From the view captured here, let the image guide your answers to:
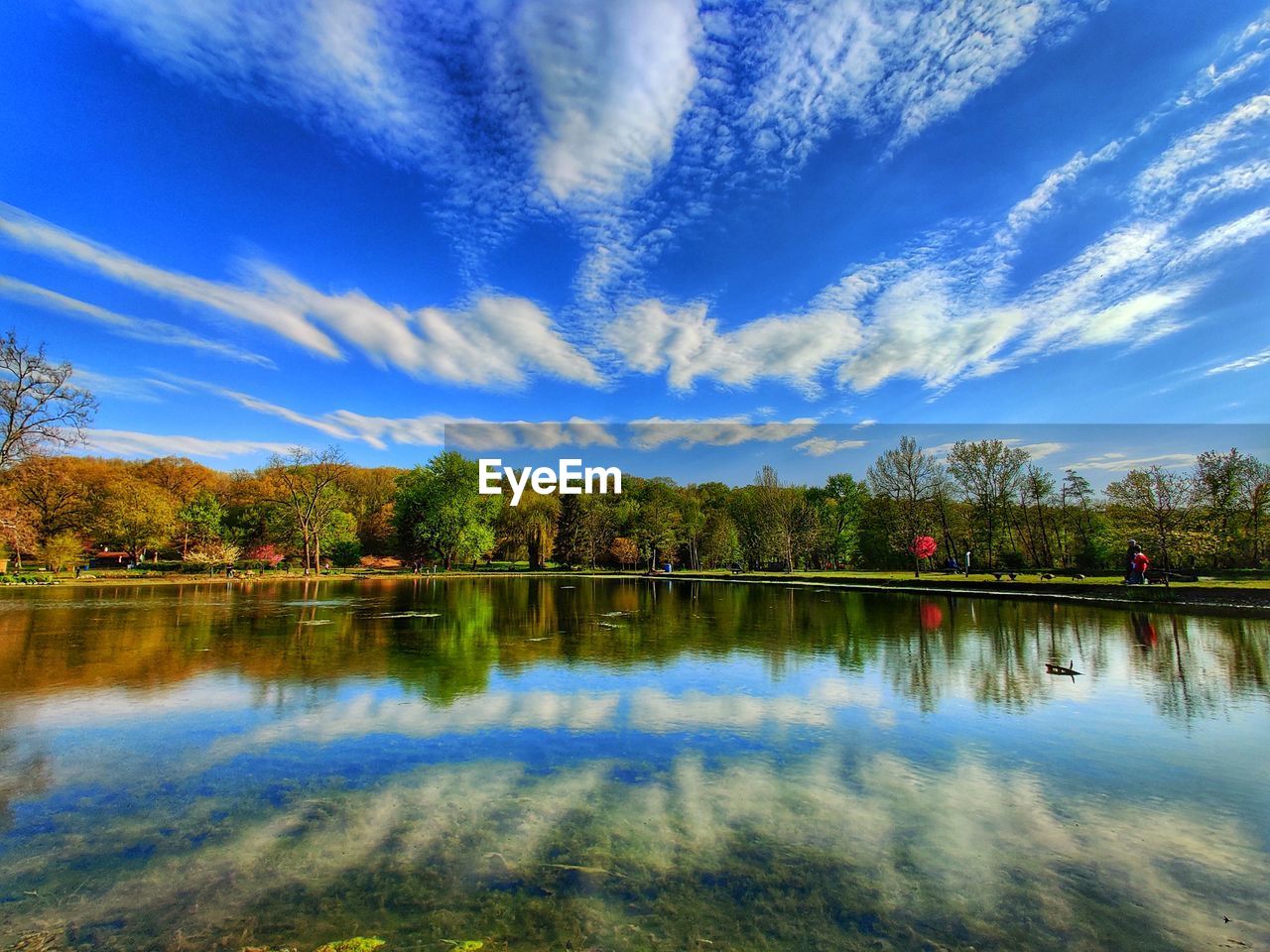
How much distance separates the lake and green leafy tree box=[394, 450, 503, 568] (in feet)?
165

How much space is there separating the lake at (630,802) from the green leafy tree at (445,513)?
5021 cm

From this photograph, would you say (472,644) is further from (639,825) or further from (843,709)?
(639,825)

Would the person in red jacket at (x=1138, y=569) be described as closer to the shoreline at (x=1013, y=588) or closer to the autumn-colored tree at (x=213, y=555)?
the shoreline at (x=1013, y=588)

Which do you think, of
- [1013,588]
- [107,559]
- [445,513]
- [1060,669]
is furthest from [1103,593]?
[107,559]

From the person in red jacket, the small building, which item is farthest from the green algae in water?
the small building

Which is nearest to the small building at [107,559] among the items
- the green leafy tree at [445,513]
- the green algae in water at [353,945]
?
the green leafy tree at [445,513]

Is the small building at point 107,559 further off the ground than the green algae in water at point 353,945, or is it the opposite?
the small building at point 107,559

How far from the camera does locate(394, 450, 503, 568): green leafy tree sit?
63938mm

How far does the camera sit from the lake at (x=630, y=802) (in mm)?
4004

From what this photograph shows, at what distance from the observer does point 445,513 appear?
208ft

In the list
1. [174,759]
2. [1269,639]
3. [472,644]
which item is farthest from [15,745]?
[1269,639]

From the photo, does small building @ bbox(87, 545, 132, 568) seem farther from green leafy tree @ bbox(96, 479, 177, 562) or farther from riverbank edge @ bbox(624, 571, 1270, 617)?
riverbank edge @ bbox(624, 571, 1270, 617)

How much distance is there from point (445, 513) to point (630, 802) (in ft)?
200

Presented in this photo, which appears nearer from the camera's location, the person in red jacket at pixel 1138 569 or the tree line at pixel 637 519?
the person in red jacket at pixel 1138 569
